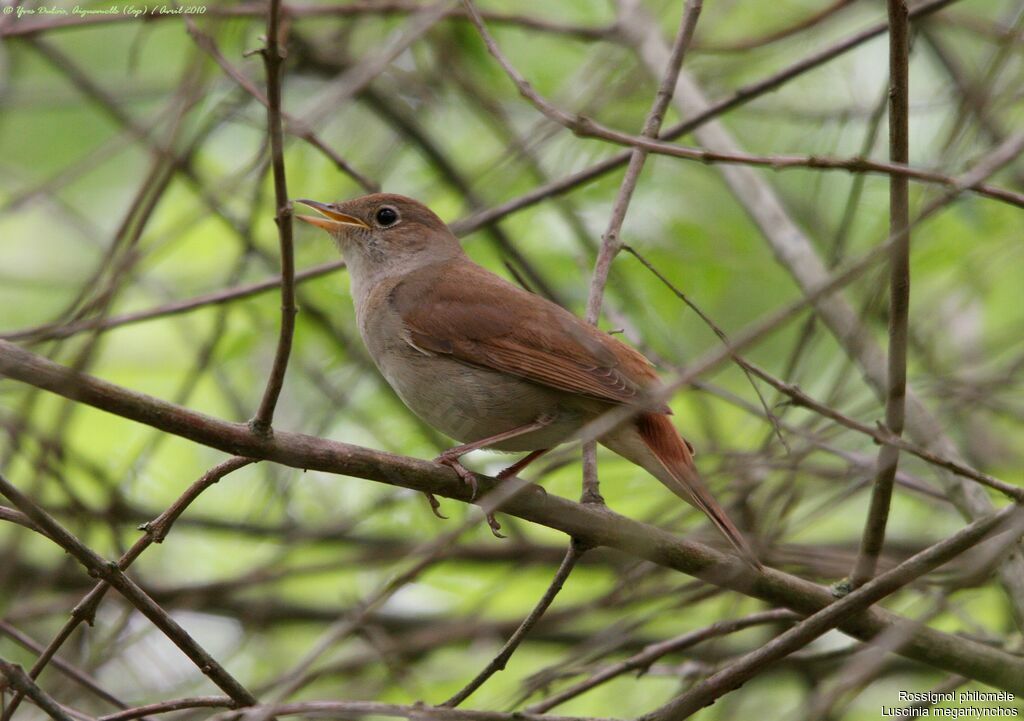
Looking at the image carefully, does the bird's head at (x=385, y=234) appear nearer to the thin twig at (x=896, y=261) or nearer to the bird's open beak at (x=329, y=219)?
the bird's open beak at (x=329, y=219)

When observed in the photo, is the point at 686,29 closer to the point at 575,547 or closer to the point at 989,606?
the point at 575,547

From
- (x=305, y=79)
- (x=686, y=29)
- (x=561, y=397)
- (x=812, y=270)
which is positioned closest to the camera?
(x=686, y=29)

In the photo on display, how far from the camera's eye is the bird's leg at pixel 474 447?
3.84 metres

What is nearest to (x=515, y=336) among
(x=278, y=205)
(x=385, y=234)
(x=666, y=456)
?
(x=666, y=456)

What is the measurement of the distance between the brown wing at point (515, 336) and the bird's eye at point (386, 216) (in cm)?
60

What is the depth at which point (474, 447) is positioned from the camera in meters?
4.43

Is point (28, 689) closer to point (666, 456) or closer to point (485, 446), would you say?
point (485, 446)

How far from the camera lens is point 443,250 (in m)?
5.99

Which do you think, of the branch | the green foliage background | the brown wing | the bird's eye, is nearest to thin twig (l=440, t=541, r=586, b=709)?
the branch

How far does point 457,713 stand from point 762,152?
4701 mm

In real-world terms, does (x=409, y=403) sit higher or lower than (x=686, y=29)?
lower

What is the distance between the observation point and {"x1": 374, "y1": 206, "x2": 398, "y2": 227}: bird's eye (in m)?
5.91

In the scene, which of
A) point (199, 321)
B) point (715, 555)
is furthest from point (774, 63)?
point (715, 555)

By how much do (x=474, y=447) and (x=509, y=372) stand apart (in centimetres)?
41
